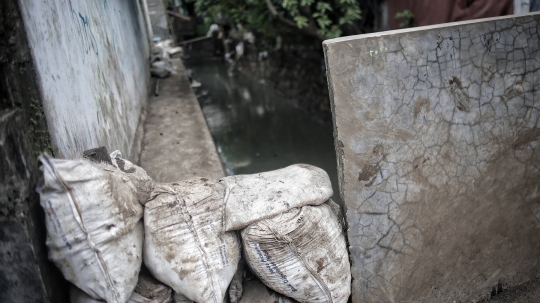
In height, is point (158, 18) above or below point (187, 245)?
above

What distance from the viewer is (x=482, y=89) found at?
1.99 meters

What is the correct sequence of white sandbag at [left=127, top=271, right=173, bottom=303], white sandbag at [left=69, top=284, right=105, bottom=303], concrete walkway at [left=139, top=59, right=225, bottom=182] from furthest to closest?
1. concrete walkway at [left=139, top=59, right=225, bottom=182]
2. white sandbag at [left=127, top=271, right=173, bottom=303]
3. white sandbag at [left=69, top=284, right=105, bottom=303]

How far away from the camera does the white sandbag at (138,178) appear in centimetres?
162

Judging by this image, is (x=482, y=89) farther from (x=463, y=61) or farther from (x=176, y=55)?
(x=176, y=55)

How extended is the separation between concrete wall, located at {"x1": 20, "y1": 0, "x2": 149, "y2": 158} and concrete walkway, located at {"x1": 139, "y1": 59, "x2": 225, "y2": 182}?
0.31 m

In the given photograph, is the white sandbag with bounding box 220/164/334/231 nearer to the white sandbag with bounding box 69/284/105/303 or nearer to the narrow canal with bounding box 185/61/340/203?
the white sandbag with bounding box 69/284/105/303

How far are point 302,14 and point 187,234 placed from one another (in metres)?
4.26

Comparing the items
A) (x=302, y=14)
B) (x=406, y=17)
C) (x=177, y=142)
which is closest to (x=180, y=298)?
(x=177, y=142)

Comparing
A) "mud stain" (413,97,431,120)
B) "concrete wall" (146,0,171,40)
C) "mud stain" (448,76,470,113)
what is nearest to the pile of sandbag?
"mud stain" (413,97,431,120)

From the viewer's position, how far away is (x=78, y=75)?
2.29 meters

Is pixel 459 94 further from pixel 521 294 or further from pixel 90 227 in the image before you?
pixel 90 227

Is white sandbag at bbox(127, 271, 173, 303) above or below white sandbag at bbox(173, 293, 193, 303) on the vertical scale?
above

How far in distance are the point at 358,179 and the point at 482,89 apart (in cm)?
81

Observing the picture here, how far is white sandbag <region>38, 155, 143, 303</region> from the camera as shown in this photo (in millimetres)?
1336
